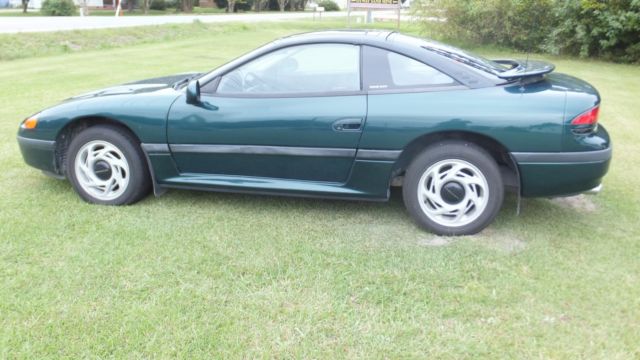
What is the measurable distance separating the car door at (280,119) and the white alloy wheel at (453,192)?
1.86ft

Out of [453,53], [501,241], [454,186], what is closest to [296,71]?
[453,53]

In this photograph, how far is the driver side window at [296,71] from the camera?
3809mm

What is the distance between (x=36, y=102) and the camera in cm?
816

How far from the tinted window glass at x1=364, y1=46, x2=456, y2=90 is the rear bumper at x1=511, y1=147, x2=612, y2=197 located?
749 mm

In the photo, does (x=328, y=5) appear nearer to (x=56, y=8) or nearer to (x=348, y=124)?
(x=56, y=8)

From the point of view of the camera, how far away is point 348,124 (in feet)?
11.9

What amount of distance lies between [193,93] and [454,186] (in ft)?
6.40

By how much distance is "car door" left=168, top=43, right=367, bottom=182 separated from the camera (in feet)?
12.1

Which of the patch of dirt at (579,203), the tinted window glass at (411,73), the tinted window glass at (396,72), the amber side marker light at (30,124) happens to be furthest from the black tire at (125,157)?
the patch of dirt at (579,203)

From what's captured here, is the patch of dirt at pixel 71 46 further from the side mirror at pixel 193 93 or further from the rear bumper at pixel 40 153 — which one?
the side mirror at pixel 193 93

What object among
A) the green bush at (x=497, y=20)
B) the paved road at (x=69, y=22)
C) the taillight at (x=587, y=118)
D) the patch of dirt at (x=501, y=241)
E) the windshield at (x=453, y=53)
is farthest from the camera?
the paved road at (x=69, y=22)

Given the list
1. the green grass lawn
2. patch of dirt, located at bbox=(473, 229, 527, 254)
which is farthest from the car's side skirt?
patch of dirt, located at bbox=(473, 229, 527, 254)

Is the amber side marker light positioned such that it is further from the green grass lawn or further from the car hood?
the green grass lawn

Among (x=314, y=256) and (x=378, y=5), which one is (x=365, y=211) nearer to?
(x=314, y=256)
